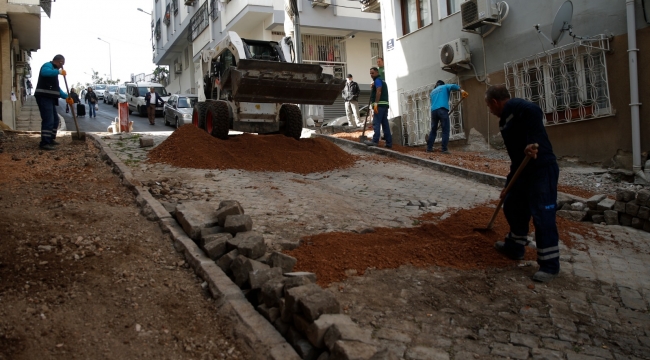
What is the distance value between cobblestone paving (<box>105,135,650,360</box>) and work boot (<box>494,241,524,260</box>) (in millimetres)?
153

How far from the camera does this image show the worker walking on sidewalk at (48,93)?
9.32 m

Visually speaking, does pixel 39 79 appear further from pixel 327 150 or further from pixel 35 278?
pixel 35 278

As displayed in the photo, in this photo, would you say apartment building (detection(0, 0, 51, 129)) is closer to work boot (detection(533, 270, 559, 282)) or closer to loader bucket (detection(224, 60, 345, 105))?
loader bucket (detection(224, 60, 345, 105))

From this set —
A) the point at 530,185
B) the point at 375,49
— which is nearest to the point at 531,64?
the point at 530,185

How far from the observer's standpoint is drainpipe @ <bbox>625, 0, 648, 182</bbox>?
8594 millimetres

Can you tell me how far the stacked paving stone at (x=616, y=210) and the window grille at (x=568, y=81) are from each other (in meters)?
3.51

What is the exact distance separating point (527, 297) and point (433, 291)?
0.72 m

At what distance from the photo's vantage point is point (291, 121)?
10617 millimetres

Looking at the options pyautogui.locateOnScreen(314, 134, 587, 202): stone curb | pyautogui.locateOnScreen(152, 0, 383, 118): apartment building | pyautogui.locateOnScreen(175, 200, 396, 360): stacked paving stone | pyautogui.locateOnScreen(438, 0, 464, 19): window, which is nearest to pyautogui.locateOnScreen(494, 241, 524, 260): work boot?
pyautogui.locateOnScreen(175, 200, 396, 360): stacked paving stone

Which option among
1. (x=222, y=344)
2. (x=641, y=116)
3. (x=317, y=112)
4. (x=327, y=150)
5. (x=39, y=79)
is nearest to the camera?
(x=222, y=344)

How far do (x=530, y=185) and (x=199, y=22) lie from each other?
29769 millimetres

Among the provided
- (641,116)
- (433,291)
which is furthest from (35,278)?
(641,116)

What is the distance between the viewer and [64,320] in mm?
3160

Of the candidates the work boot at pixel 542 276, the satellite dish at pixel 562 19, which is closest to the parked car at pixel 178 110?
the satellite dish at pixel 562 19
